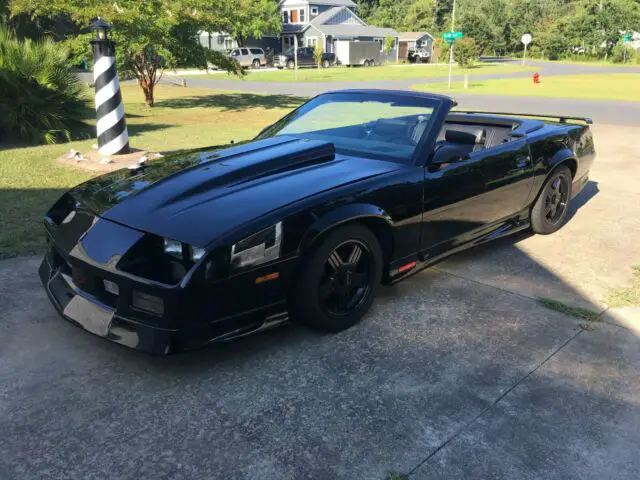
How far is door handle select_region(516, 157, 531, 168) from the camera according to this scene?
15.0ft

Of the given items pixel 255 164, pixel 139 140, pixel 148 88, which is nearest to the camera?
pixel 255 164

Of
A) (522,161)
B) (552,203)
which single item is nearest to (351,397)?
(522,161)

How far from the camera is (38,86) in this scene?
955cm

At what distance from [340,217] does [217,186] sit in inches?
30.0

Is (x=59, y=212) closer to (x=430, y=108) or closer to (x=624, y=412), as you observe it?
(x=430, y=108)

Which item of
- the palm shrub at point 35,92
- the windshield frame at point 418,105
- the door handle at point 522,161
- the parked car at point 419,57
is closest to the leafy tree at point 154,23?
the palm shrub at point 35,92

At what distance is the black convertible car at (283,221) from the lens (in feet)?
9.11

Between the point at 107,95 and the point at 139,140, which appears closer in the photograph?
the point at 107,95

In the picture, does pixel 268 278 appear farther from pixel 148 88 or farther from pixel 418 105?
pixel 148 88

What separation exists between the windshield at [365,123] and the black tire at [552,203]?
177 cm

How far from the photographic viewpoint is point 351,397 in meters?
2.81

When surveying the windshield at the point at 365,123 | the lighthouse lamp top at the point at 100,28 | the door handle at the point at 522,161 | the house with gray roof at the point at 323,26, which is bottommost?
the door handle at the point at 522,161

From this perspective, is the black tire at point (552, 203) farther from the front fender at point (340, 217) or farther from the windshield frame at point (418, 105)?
the front fender at point (340, 217)

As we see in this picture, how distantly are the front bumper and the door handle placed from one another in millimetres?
2583
